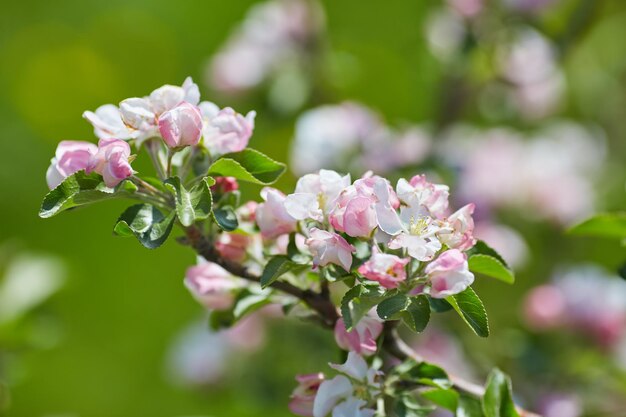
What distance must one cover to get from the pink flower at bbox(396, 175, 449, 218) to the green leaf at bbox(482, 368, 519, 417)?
0.34 ft

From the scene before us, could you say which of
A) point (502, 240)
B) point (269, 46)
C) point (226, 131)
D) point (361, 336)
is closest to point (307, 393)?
point (361, 336)

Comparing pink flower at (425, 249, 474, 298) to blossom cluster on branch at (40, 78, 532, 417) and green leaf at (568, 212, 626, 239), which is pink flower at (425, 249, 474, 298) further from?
green leaf at (568, 212, 626, 239)

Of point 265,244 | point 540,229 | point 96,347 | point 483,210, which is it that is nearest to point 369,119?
point 483,210

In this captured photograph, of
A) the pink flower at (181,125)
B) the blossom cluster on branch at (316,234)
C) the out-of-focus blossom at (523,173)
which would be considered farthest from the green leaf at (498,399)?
the out-of-focus blossom at (523,173)

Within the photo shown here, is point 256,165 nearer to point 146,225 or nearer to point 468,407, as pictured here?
point 146,225

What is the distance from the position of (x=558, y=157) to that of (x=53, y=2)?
64.3 inches

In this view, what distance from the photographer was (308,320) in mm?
560

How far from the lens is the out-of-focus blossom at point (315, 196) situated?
50 cm

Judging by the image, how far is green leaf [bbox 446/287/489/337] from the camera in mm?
474

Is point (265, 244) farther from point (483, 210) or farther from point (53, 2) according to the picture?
point (53, 2)

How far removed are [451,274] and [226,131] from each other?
0.52ft

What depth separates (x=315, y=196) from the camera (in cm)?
50

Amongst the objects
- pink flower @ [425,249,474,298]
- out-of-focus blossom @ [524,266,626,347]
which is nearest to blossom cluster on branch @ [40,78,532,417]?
pink flower @ [425,249,474,298]

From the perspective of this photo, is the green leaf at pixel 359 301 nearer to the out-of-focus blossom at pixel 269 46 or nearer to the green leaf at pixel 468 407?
the green leaf at pixel 468 407
